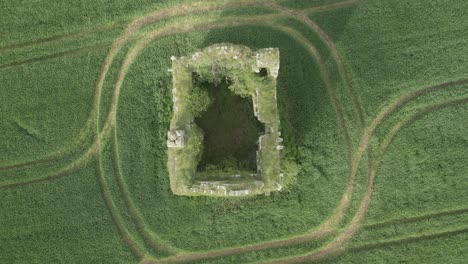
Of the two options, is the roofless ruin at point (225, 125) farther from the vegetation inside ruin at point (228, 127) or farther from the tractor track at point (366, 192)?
the tractor track at point (366, 192)

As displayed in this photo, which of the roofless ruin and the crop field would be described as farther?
the crop field

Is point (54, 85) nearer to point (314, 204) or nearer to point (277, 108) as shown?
point (277, 108)

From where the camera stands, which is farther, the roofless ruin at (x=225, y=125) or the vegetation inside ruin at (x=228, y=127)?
the vegetation inside ruin at (x=228, y=127)

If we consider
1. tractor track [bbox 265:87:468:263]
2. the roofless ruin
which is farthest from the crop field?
the roofless ruin

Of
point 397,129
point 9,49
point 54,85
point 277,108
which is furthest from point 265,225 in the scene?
point 9,49

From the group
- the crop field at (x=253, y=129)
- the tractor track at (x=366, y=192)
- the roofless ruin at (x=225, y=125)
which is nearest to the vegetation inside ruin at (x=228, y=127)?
the roofless ruin at (x=225, y=125)

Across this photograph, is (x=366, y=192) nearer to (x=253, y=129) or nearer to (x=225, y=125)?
(x=253, y=129)

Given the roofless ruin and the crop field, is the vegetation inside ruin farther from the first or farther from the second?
the crop field
